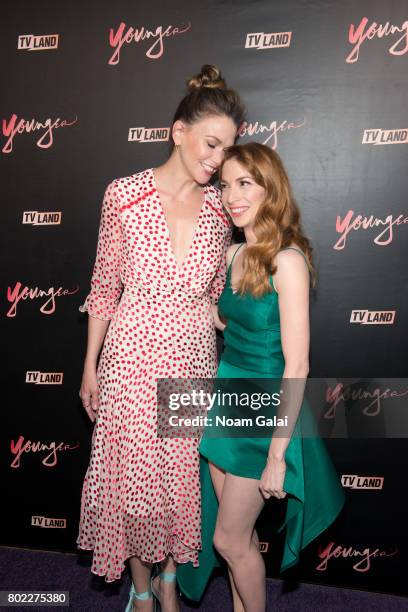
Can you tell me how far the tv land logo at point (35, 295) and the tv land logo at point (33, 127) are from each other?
0.65 m

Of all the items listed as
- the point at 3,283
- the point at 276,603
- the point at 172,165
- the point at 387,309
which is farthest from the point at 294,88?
the point at 276,603

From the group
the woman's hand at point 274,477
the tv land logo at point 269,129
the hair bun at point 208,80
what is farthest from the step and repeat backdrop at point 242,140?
the woman's hand at point 274,477

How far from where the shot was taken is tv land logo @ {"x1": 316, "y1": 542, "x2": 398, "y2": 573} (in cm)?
240

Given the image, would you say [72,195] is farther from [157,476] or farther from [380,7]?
[380,7]

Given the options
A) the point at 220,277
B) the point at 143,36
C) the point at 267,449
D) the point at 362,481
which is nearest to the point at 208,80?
the point at 143,36

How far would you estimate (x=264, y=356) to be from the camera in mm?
1679

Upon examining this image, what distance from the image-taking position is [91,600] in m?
2.27

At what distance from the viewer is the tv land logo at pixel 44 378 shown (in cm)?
254

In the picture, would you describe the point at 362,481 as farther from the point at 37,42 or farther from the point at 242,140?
the point at 37,42

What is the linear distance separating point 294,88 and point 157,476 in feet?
5.35

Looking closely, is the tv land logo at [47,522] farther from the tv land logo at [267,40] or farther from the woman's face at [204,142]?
the tv land logo at [267,40]

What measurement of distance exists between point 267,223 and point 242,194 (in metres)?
0.13

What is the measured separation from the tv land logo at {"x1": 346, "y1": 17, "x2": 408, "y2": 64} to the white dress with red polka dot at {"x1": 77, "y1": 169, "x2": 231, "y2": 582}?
95 centimetres

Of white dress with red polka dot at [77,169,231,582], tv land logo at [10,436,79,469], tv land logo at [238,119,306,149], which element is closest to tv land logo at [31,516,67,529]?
tv land logo at [10,436,79,469]
